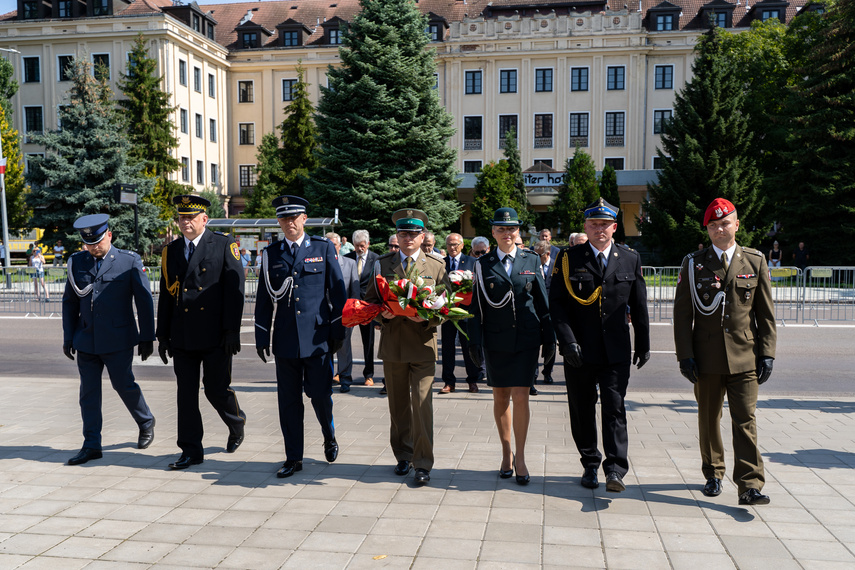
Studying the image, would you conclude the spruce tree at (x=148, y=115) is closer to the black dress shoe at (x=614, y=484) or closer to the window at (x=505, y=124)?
the window at (x=505, y=124)

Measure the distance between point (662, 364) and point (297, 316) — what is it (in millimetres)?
7697

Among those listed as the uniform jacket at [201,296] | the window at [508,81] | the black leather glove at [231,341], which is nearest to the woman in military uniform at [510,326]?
the black leather glove at [231,341]

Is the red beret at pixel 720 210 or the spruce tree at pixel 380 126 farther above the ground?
the spruce tree at pixel 380 126

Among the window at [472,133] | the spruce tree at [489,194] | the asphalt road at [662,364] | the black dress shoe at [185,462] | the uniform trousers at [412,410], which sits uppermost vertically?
the window at [472,133]

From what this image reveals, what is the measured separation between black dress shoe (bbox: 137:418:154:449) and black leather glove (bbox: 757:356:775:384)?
5.22 metres

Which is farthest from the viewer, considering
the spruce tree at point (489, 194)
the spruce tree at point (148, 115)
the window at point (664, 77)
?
the window at point (664, 77)

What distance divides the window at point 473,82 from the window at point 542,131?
506 cm

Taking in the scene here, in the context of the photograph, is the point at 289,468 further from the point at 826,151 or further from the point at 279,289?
the point at 826,151

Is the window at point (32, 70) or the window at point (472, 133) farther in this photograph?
the window at point (472, 133)

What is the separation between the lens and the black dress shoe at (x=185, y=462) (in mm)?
6000

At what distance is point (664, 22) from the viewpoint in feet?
183

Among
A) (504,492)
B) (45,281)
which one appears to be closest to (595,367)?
(504,492)

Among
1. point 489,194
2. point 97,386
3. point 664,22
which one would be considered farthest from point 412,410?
point 664,22

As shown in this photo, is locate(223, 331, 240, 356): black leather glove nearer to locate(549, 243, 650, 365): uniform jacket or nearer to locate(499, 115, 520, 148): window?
locate(549, 243, 650, 365): uniform jacket
